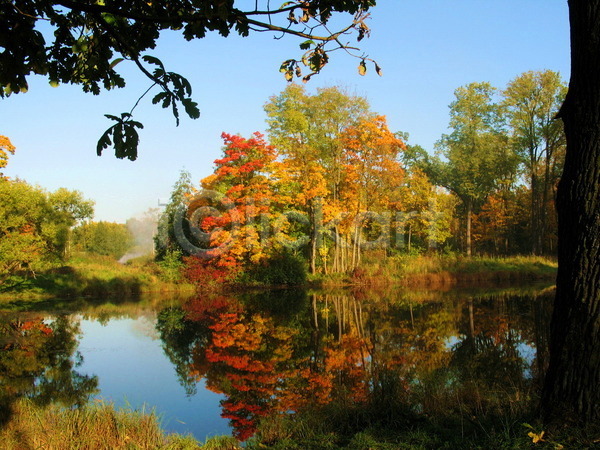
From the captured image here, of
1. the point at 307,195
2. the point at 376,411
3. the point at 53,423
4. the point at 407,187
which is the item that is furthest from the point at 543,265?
the point at 53,423

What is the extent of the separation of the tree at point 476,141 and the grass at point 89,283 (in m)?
19.4

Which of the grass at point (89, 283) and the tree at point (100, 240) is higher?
the tree at point (100, 240)

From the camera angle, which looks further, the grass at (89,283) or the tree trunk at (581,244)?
the grass at (89,283)

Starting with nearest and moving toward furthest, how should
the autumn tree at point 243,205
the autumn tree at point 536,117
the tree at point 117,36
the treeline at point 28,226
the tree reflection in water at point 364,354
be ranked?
the tree at point 117,36, the tree reflection in water at point 364,354, the treeline at point 28,226, the autumn tree at point 243,205, the autumn tree at point 536,117

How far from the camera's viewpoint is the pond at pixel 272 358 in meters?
6.29

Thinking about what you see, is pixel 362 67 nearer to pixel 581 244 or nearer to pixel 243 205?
pixel 581 244

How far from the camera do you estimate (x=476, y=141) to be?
103 feet

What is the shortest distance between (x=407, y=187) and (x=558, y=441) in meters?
30.6

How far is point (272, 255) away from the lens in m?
25.5

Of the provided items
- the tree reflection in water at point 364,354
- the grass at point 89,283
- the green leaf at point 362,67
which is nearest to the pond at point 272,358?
the tree reflection in water at point 364,354

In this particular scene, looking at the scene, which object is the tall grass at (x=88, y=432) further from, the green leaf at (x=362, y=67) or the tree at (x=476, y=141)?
the tree at (x=476, y=141)

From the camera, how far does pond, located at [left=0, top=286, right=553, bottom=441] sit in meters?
6.29

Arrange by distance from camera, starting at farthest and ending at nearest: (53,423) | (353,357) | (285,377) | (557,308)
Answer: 1. (353,357)
2. (285,377)
3. (53,423)
4. (557,308)

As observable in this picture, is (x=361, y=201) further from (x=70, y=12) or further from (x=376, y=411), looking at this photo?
(x=70, y=12)
